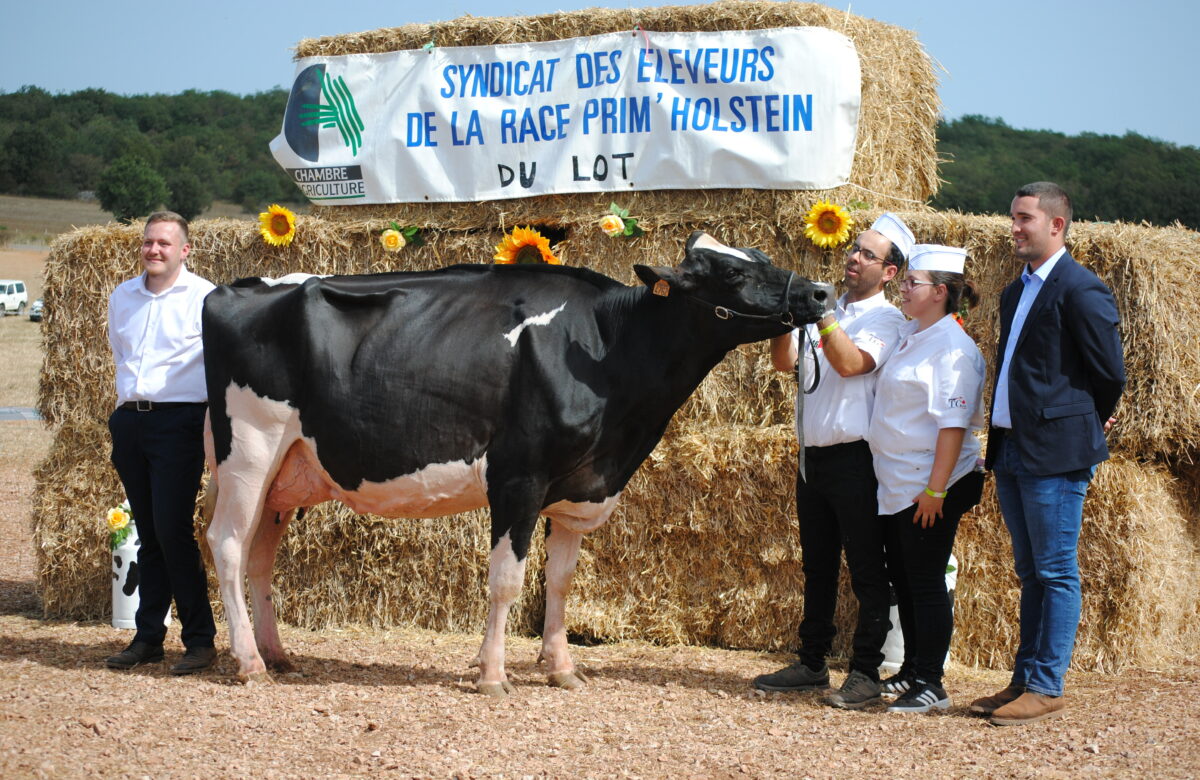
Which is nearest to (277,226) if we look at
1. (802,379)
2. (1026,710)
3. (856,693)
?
(802,379)

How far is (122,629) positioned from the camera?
7141mm

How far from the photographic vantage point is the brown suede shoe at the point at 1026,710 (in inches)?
196

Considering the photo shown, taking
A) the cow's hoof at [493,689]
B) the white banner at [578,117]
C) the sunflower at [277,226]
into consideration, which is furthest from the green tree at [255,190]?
the cow's hoof at [493,689]

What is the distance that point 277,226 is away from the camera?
7316 mm

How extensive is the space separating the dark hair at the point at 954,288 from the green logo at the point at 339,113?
158 inches

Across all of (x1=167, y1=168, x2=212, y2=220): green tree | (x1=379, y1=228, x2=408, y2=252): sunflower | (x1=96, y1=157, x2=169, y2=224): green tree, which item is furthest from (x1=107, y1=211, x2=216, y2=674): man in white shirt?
(x1=167, y1=168, x2=212, y2=220): green tree

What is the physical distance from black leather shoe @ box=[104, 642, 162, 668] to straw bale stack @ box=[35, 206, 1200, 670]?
120cm

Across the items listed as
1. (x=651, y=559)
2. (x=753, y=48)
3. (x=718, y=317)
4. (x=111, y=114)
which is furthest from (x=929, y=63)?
(x=111, y=114)

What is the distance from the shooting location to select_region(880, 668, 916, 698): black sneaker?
5484mm

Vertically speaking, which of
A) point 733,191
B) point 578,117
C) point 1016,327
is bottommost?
point 1016,327

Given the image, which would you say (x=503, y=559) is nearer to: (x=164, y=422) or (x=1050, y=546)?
(x=164, y=422)

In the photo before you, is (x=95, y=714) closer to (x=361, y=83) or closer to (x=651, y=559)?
(x=651, y=559)

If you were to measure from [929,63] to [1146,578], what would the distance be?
3.49 meters

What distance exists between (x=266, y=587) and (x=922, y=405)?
3519mm
